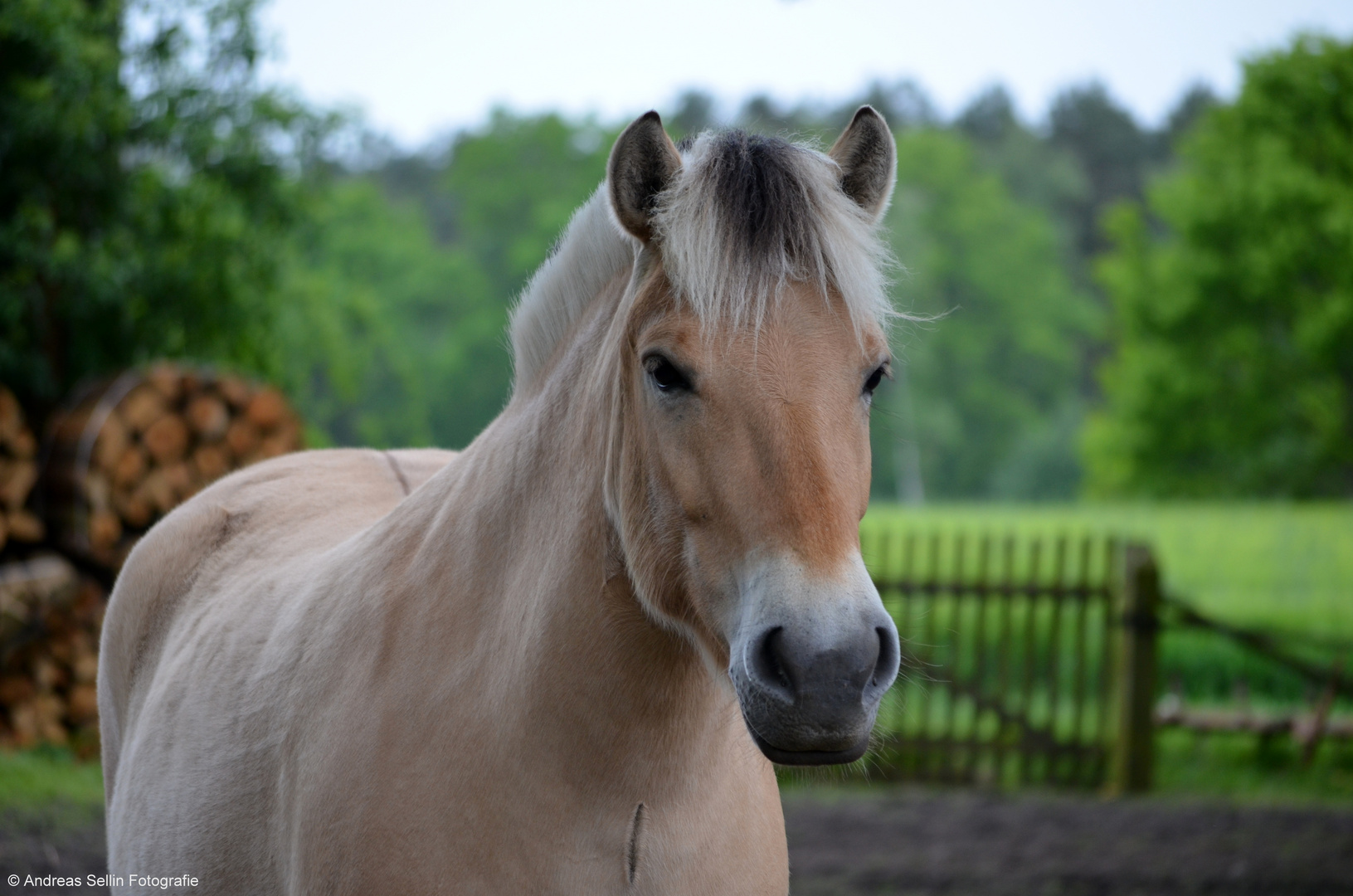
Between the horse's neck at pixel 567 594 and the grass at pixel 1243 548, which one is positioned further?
the grass at pixel 1243 548

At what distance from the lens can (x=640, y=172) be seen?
6.29 ft

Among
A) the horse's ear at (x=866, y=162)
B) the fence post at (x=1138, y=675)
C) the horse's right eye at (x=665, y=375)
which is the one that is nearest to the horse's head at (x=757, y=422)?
the horse's right eye at (x=665, y=375)

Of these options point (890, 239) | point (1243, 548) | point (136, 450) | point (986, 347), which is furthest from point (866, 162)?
point (986, 347)

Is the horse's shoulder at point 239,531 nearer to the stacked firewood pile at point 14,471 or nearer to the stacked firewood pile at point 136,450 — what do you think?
the stacked firewood pile at point 136,450

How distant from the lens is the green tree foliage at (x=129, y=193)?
736cm

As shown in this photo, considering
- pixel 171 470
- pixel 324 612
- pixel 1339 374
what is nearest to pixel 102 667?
pixel 324 612

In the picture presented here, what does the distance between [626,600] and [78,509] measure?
6541 millimetres

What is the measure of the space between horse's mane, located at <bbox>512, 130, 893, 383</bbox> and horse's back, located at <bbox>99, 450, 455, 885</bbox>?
140 cm

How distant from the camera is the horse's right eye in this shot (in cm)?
176

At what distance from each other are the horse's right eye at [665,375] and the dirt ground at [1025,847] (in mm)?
4372

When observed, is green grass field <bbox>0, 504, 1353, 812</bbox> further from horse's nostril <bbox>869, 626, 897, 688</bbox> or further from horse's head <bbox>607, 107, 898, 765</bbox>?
horse's nostril <bbox>869, 626, 897, 688</bbox>

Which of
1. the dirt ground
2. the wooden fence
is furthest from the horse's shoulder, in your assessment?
the wooden fence

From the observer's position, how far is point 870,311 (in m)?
1.88

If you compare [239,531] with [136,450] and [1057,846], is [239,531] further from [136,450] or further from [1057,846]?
[1057,846]
